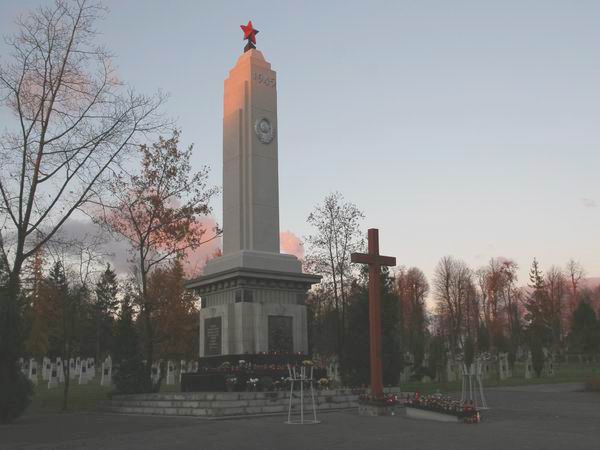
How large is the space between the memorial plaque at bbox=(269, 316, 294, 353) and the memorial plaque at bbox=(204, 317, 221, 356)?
A: 192 cm

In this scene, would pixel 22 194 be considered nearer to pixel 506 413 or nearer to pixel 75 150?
pixel 75 150

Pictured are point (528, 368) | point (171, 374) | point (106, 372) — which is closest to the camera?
point (528, 368)

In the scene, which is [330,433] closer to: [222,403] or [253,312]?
[222,403]

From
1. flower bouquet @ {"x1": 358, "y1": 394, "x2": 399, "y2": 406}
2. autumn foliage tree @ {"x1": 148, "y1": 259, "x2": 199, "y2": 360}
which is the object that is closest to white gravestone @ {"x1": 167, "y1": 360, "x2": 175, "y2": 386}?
autumn foliage tree @ {"x1": 148, "y1": 259, "x2": 199, "y2": 360}

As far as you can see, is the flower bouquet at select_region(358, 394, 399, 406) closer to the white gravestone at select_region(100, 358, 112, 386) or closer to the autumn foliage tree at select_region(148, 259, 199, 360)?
the autumn foliage tree at select_region(148, 259, 199, 360)

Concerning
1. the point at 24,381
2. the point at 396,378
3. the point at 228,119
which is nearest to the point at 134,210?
the point at 228,119

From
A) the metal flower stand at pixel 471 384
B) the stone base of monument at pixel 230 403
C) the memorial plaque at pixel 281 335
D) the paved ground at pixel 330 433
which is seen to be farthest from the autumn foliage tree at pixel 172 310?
the metal flower stand at pixel 471 384

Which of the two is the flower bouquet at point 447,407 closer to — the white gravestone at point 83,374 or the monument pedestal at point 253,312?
the monument pedestal at point 253,312

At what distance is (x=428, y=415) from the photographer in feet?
45.6

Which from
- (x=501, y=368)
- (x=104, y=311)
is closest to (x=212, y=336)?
(x=501, y=368)

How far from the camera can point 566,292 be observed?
243ft

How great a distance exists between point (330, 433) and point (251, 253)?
404 inches

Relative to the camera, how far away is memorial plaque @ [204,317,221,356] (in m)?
20.8

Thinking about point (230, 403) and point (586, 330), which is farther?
point (586, 330)
